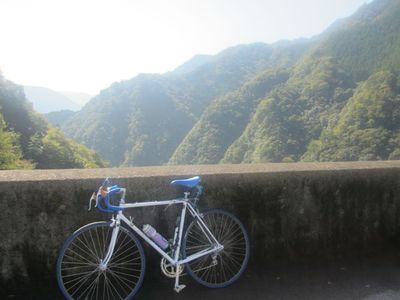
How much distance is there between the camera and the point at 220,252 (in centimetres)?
406

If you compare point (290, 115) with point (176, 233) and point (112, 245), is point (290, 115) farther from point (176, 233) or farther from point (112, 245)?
point (112, 245)

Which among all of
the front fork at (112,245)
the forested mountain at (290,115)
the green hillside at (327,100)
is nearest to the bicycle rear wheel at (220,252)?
the front fork at (112,245)

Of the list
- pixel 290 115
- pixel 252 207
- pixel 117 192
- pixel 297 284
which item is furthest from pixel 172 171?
pixel 290 115

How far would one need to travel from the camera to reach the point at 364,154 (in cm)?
6750

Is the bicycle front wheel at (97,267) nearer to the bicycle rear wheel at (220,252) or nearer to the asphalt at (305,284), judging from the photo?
the asphalt at (305,284)

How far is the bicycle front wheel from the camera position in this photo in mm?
3713

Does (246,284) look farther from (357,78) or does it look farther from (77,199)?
(357,78)

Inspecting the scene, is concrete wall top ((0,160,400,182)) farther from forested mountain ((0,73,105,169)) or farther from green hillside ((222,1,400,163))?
green hillside ((222,1,400,163))

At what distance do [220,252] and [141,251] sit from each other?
0.87 meters

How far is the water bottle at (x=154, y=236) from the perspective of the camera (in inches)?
141

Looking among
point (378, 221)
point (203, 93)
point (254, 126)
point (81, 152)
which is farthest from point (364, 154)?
point (203, 93)

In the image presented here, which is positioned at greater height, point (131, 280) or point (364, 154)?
point (131, 280)

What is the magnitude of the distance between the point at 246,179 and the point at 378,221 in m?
1.69

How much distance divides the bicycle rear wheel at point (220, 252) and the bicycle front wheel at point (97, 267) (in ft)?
1.77
